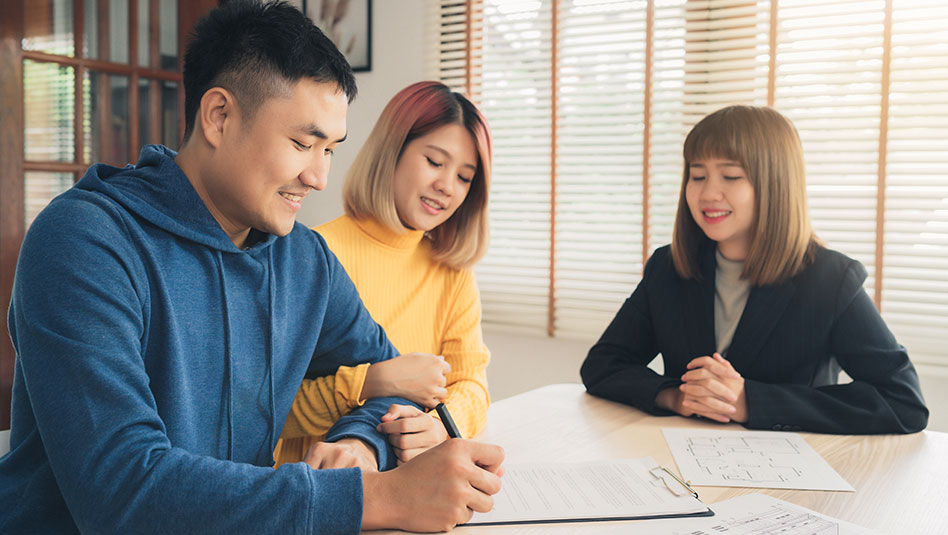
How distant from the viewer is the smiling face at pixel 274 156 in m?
0.97

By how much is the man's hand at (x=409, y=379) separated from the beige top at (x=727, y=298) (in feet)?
2.38

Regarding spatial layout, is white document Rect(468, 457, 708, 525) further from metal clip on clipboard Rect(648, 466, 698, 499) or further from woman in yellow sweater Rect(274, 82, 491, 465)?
woman in yellow sweater Rect(274, 82, 491, 465)

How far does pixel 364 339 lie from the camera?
50.4 inches

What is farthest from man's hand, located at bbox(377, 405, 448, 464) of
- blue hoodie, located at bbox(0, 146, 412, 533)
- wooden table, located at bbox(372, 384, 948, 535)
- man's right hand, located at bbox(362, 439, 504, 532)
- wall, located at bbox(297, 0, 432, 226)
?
wall, located at bbox(297, 0, 432, 226)

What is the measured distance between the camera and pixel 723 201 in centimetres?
162

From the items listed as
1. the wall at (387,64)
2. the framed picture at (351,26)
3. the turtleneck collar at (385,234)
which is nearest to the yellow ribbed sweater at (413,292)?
the turtleneck collar at (385,234)

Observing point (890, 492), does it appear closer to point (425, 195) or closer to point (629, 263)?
point (425, 195)

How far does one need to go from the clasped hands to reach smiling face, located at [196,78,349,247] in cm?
81

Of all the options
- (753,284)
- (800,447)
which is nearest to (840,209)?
(753,284)

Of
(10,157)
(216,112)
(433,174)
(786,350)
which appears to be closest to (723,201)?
(786,350)

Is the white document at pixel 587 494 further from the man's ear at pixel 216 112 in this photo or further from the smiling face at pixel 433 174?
the smiling face at pixel 433 174

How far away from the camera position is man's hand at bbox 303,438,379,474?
0.98 m

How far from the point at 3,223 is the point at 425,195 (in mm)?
1725

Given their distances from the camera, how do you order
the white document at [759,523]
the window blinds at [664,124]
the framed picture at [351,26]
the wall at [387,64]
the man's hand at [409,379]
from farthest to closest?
the framed picture at [351,26]
the wall at [387,64]
the window blinds at [664,124]
the man's hand at [409,379]
the white document at [759,523]
